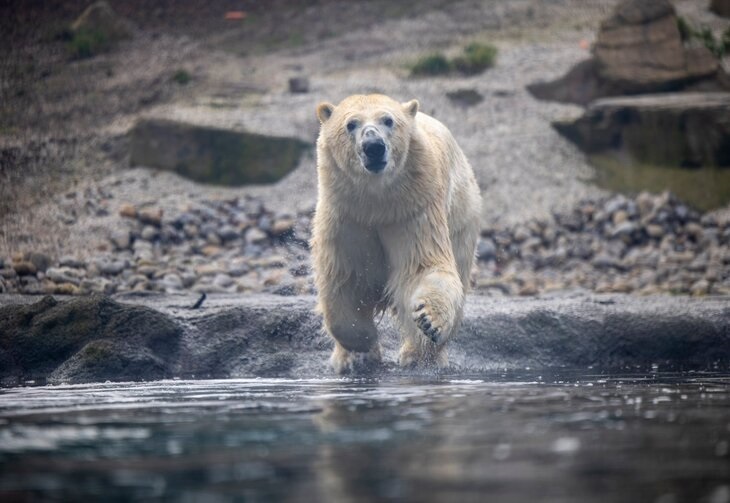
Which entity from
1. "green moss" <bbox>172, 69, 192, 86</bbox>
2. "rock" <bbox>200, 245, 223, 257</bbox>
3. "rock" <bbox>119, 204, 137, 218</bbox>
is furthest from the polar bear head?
"green moss" <bbox>172, 69, 192, 86</bbox>

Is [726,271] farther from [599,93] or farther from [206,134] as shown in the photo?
[206,134]

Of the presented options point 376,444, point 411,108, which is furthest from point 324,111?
point 376,444

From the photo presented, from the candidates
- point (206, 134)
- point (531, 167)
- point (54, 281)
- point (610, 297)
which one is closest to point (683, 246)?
point (531, 167)

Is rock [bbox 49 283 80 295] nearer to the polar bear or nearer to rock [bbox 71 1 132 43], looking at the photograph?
the polar bear

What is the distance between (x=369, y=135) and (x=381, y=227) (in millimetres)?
620

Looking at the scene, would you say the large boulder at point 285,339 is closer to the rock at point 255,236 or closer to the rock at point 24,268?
the rock at point 24,268

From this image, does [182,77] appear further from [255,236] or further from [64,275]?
[64,275]

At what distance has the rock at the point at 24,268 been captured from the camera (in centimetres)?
1059

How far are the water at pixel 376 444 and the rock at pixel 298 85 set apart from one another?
36.0 feet

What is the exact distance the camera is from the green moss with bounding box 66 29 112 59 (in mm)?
18000

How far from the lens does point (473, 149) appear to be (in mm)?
14430

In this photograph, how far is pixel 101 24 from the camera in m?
18.7

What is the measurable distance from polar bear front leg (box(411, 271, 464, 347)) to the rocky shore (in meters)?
3.83

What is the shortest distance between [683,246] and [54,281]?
6.78 meters
